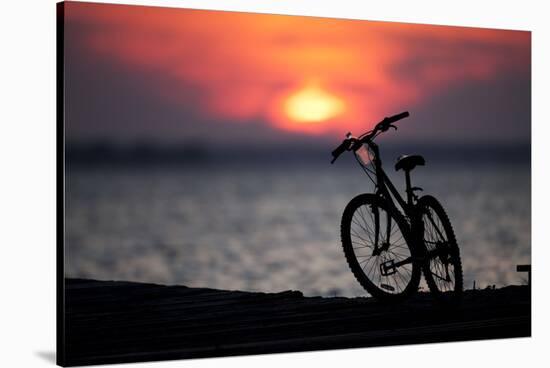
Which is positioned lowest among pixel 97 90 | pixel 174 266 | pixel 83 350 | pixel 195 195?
pixel 83 350

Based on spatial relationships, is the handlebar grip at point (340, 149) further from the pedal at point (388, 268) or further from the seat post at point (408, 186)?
the pedal at point (388, 268)

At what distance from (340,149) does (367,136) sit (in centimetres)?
22

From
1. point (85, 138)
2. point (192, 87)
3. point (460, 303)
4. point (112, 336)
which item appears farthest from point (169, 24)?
point (460, 303)

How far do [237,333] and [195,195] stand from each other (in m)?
0.93

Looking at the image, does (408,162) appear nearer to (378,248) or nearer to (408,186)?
(408,186)

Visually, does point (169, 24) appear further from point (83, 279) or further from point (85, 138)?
point (83, 279)

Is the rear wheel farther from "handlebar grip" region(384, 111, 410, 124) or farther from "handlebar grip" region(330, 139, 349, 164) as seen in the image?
"handlebar grip" region(384, 111, 410, 124)

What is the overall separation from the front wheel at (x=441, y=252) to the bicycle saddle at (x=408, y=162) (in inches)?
9.6

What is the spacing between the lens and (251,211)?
768cm

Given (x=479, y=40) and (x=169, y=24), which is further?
(x=479, y=40)

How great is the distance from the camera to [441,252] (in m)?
8.27

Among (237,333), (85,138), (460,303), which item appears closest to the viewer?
(85,138)

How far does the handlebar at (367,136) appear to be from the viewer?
7.96 meters

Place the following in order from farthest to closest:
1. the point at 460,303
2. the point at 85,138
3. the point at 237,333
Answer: the point at 460,303 < the point at 237,333 < the point at 85,138
